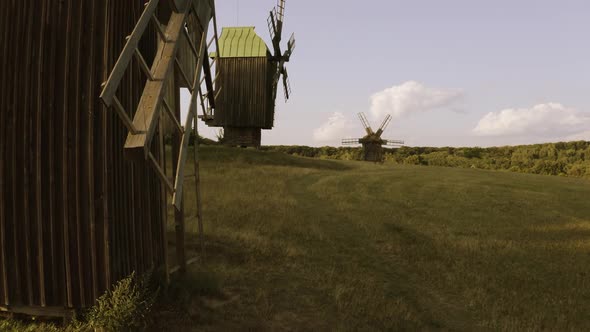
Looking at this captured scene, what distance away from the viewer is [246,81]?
30.2 metres

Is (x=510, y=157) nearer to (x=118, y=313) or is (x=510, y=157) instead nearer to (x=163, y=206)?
(x=163, y=206)

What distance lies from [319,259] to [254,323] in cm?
380

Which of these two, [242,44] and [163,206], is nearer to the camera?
[163,206]

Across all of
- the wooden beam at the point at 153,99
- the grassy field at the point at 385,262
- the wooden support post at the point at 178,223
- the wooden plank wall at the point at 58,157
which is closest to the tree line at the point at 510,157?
the grassy field at the point at 385,262

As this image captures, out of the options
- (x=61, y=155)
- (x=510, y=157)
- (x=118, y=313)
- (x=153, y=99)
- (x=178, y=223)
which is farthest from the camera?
(x=510, y=157)

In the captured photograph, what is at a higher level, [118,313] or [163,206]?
[163,206]

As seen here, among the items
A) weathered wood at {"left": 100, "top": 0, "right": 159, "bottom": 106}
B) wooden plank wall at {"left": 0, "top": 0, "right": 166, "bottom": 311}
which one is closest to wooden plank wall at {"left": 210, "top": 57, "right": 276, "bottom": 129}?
wooden plank wall at {"left": 0, "top": 0, "right": 166, "bottom": 311}

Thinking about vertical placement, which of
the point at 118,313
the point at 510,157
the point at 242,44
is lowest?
the point at 118,313

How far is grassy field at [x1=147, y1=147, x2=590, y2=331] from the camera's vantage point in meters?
6.73

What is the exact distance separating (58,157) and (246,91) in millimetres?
25240

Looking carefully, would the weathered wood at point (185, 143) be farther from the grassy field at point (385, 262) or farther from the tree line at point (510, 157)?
the tree line at point (510, 157)

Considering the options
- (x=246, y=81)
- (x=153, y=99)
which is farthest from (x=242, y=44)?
(x=153, y=99)

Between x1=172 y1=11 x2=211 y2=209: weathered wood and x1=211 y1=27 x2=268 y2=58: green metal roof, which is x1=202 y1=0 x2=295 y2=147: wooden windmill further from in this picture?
x1=172 y1=11 x2=211 y2=209: weathered wood

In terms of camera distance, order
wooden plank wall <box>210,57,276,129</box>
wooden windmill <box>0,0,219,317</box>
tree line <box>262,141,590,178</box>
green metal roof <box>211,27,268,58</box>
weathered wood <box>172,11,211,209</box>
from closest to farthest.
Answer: weathered wood <box>172,11,211,209</box>
wooden windmill <box>0,0,219,317</box>
wooden plank wall <box>210,57,276,129</box>
green metal roof <box>211,27,268,58</box>
tree line <box>262,141,590,178</box>
